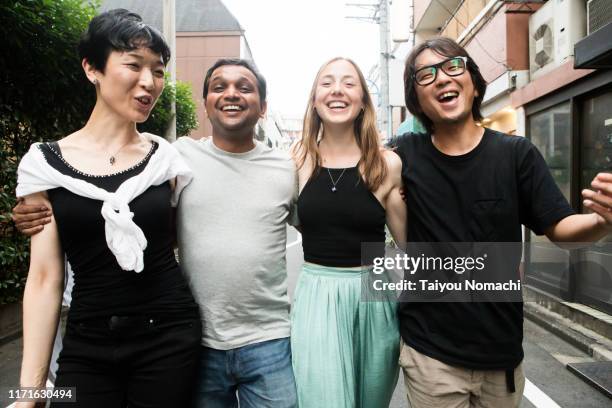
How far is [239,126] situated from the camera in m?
2.25

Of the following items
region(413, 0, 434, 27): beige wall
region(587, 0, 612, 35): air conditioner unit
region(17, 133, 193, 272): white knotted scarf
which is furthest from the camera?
region(413, 0, 434, 27): beige wall

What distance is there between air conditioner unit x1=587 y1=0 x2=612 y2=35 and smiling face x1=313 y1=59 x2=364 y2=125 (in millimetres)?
5049

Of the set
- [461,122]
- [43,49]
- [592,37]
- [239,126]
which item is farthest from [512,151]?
[43,49]

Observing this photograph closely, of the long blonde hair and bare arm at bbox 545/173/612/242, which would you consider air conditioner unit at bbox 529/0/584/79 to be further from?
bare arm at bbox 545/173/612/242

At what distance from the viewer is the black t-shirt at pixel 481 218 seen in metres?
1.95

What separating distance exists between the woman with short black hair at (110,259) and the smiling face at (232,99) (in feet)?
1.33

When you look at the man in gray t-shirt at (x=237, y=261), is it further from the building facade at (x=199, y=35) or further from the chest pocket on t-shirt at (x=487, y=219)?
the building facade at (x=199, y=35)

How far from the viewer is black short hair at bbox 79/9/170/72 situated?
6.11 feet

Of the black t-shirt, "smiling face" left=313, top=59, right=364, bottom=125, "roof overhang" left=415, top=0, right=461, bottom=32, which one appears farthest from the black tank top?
"roof overhang" left=415, top=0, right=461, bottom=32

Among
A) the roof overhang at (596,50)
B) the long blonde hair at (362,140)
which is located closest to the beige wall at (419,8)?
the roof overhang at (596,50)

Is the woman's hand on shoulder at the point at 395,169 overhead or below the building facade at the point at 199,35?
below

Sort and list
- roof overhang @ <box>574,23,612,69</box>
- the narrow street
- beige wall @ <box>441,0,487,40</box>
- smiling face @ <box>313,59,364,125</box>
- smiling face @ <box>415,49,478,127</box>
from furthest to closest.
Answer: beige wall @ <box>441,0,487,40</box> → roof overhang @ <box>574,23,612,69</box> → the narrow street → smiling face @ <box>313,59,364,125</box> → smiling face @ <box>415,49,478,127</box>

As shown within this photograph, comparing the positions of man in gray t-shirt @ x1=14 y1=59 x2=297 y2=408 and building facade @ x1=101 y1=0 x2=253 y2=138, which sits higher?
building facade @ x1=101 y1=0 x2=253 y2=138

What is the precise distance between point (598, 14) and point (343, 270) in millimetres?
5991
